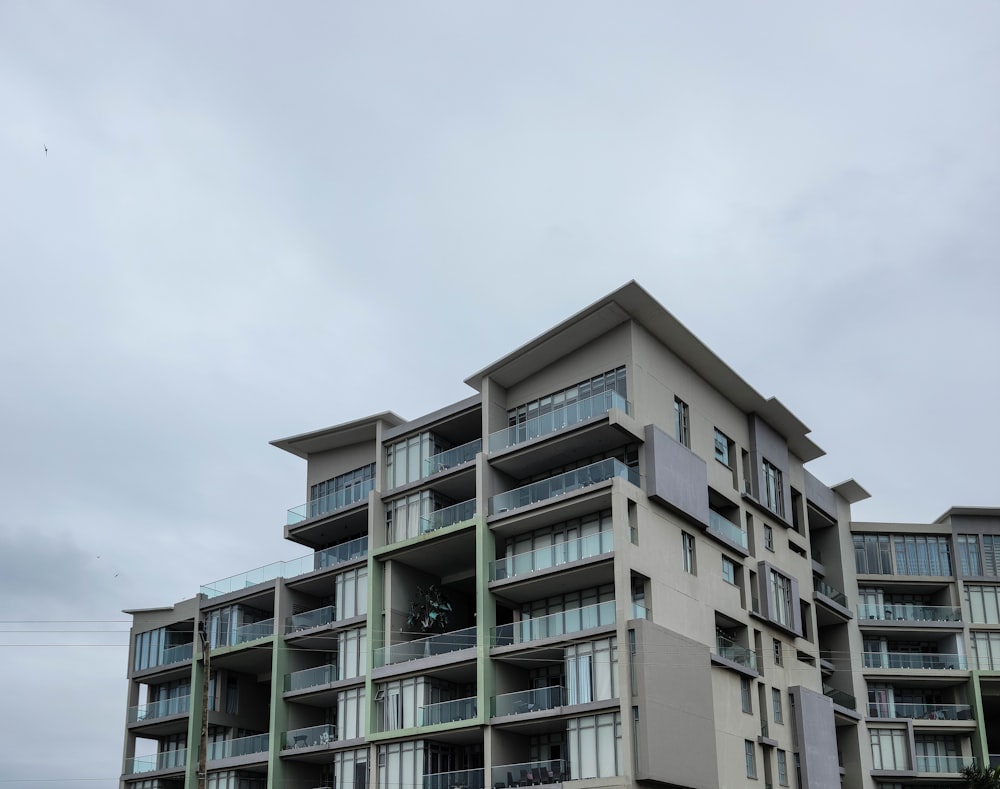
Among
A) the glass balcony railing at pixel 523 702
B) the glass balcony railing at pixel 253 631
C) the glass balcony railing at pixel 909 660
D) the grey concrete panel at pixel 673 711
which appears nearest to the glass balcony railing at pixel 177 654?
the glass balcony railing at pixel 253 631

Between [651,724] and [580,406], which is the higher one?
[580,406]

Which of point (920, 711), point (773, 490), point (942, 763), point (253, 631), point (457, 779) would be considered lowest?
point (457, 779)

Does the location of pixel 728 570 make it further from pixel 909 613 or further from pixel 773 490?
pixel 909 613

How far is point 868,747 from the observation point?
65.4m

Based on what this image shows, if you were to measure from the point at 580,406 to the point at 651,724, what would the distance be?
1377 centimetres

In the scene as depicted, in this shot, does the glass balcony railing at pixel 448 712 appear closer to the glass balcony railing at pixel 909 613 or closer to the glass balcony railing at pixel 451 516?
the glass balcony railing at pixel 451 516

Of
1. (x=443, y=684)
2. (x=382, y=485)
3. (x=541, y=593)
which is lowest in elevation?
(x=443, y=684)

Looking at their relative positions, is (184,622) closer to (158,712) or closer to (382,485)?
(158,712)

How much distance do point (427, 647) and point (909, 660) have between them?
1229 inches

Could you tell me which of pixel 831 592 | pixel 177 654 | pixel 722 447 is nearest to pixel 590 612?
pixel 722 447

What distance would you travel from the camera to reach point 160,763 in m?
68.9

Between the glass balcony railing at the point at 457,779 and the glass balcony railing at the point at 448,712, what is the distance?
2.13 meters

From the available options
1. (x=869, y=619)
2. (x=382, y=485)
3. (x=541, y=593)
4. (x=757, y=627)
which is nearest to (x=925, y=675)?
(x=869, y=619)

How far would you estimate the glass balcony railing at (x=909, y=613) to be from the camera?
70.5 metres
